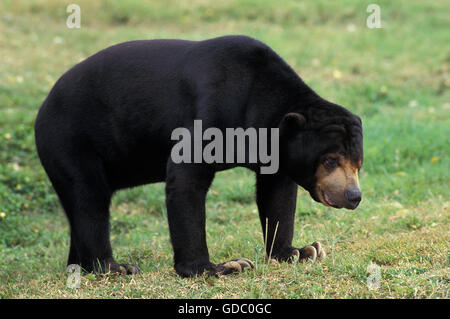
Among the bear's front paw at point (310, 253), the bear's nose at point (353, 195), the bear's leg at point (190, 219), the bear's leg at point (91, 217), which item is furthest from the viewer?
the bear's leg at point (91, 217)

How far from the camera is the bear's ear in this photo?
13.6 ft

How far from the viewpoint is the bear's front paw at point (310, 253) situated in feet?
15.2

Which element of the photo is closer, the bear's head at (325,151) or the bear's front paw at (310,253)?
the bear's head at (325,151)

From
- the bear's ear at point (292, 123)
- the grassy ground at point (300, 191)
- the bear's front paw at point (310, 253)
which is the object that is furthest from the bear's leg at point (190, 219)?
the bear's ear at point (292, 123)

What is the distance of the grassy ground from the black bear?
33 cm

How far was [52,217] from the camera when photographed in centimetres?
691

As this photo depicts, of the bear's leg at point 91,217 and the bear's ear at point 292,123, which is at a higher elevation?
the bear's ear at point 292,123

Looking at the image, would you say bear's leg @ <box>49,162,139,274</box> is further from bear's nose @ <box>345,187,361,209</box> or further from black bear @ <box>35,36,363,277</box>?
bear's nose @ <box>345,187,361,209</box>

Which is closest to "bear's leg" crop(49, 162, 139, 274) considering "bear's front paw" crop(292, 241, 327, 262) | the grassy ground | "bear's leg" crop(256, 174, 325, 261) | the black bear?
the black bear

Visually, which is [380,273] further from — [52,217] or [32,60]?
[32,60]

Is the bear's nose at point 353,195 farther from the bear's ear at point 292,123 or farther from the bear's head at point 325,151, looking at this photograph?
the bear's ear at point 292,123

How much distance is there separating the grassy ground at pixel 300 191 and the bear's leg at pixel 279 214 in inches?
9.5

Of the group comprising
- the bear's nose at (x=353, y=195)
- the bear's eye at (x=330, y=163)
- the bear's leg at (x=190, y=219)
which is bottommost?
the bear's leg at (x=190, y=219)

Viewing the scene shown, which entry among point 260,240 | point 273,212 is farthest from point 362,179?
point 273,212
